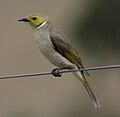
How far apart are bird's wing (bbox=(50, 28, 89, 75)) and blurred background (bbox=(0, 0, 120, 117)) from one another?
4.33 m

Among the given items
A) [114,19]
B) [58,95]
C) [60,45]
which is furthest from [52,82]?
[60,45]

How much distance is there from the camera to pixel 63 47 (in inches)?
433

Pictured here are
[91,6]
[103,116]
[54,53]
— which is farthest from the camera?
[91,6]

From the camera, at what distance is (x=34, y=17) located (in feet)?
36.0

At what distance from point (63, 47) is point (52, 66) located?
4600 mm

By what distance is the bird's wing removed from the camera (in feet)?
35.8

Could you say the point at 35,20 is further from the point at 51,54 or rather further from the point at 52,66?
the point at 52,66

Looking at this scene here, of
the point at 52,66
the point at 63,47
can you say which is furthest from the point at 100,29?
the point at 63,47

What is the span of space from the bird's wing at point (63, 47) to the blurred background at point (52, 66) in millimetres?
4327

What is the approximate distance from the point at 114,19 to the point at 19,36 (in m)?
1.33

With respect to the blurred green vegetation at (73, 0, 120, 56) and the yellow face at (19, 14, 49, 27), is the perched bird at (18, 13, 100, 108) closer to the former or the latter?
the yellow face at (19, 14, 49, 27)

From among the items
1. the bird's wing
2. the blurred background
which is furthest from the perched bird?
the blurred background

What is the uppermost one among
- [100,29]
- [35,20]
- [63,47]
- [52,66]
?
[35,20]

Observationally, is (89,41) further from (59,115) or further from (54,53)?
(54,53)
